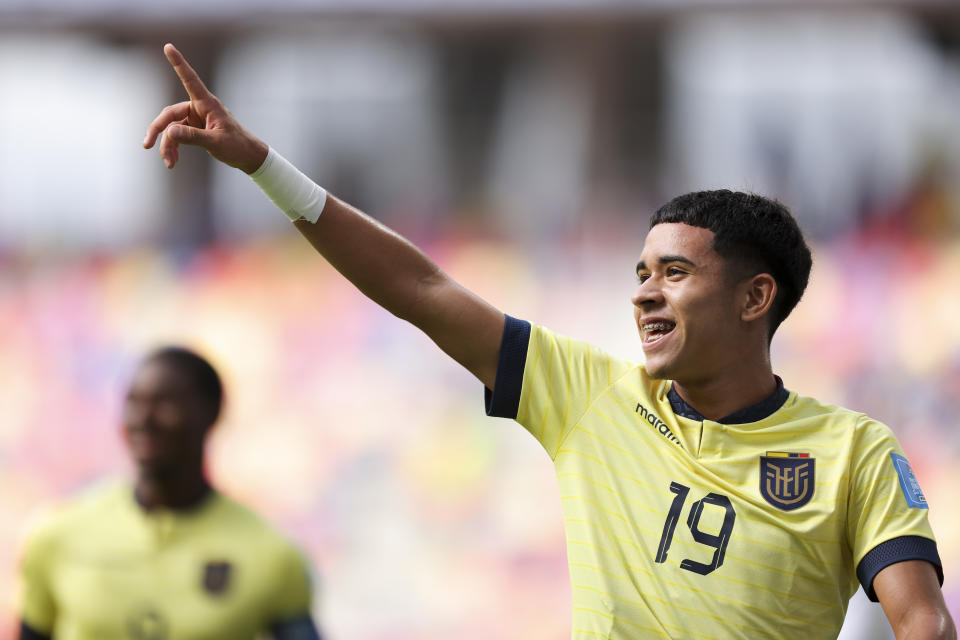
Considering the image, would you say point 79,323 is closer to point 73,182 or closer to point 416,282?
point 73,182

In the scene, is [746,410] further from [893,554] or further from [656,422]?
[893,554]

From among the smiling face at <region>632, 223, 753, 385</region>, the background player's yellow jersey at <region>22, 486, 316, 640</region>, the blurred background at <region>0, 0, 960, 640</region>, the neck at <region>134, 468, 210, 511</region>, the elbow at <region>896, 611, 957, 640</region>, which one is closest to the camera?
the elbow at <region>896, 611, 957, 640</region>

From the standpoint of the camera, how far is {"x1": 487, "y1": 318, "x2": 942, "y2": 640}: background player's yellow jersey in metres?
2.38

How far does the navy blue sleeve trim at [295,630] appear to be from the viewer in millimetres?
4098

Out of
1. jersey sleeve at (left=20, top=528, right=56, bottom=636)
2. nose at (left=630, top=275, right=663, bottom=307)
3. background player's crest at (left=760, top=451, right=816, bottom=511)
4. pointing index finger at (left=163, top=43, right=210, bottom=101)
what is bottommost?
jersey sleeve at (left=20, top=528, right=56, bottom=636)

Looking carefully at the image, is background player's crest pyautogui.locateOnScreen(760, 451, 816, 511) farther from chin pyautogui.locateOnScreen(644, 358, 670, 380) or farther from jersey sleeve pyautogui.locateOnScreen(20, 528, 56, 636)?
jersey sleeve pyautogui.locateOnScreen(20, 528, 56, 636)

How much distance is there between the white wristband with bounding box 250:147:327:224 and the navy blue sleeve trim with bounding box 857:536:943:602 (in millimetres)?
1348

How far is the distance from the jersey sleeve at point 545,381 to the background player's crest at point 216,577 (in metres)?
1.85

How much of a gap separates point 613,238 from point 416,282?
27.4 ft

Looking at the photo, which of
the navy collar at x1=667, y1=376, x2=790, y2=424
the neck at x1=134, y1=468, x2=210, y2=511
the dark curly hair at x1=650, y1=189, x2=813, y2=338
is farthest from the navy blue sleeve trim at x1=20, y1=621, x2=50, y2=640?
the dark curly hair at x1=650, y1=189, x2=813, y2=338

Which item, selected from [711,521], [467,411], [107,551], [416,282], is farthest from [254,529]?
[467,411]

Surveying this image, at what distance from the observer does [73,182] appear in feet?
37.5

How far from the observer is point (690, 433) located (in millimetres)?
2594

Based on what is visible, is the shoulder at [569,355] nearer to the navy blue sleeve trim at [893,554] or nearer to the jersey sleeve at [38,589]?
the navy blue sleeve trim at [893,554]
